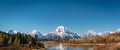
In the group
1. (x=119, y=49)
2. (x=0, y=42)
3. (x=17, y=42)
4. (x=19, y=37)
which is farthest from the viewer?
(x=19, y=37)

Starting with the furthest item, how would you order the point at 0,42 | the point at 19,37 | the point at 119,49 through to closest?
the point at 19,37 < the point at 0,42 < the point at 119,49

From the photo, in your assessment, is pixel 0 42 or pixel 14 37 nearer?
pixel 0 42

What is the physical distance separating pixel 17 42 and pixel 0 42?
14.8m

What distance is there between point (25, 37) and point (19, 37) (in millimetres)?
10215

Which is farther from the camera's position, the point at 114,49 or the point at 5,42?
the point at 5,42

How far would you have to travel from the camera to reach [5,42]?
6599 inches

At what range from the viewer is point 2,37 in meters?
171

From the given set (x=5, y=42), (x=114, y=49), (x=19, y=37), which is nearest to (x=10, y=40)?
(x=5, y=42)

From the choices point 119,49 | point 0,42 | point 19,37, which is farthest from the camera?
point 19,37

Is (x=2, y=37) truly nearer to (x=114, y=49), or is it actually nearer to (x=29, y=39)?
(x=29, y=39)

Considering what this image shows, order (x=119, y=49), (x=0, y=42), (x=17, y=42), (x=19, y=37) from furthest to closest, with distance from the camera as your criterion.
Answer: (x=19, y=37) < (x=17, y=42) < (x=0, y=42) < (x=119, y=49)

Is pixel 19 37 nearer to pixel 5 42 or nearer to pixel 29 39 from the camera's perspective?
pixel 29 39

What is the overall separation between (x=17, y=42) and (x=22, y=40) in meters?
17.0

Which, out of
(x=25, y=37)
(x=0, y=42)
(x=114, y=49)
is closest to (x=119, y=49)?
(x=114, y=49)
